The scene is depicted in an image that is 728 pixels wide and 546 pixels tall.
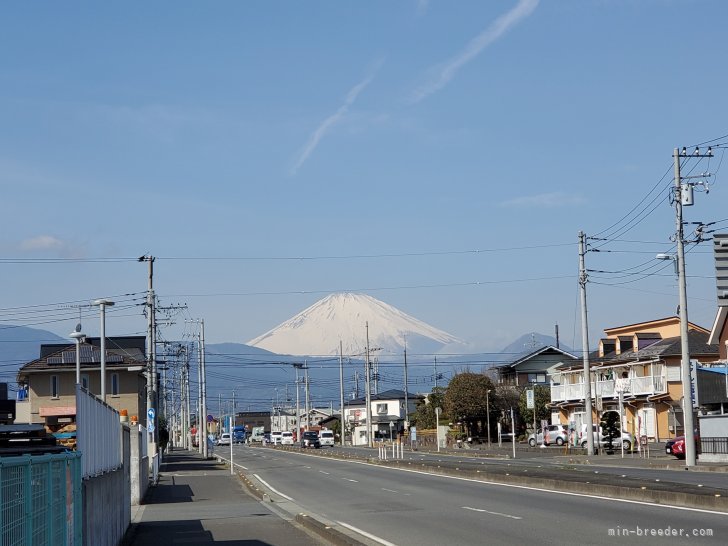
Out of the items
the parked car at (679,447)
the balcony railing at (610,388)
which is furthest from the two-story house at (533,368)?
the parked car at (679,447)

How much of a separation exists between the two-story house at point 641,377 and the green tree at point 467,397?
23.8 ft

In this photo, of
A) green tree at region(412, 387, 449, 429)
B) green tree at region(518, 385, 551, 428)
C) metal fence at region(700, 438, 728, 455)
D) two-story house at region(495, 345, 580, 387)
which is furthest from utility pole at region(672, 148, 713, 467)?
green tree at region(412, 387, 449, 429)

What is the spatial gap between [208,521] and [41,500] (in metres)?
14.8

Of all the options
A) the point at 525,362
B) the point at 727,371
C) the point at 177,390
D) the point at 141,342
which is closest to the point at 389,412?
the point at 177,390

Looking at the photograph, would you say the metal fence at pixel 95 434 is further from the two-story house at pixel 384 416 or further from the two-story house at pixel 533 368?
the two-story house at pixel 384 416

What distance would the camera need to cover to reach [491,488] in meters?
29.9

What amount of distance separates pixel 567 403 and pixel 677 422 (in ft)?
51.3

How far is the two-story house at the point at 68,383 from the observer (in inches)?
2611

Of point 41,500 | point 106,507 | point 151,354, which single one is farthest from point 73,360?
point 41,500

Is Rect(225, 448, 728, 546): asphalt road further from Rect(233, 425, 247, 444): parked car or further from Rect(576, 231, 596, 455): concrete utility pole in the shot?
Rect(233, 425, 247, 444): parked car

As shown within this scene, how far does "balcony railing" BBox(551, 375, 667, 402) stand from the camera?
6800 cm

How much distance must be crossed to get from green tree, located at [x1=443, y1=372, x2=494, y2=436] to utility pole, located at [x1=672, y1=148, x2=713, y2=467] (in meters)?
47.9

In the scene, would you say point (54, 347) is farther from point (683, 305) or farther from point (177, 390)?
point (177, 390)

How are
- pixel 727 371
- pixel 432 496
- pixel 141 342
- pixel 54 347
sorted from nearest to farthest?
pixel 432 496, pixel 727 371, pixel 54 347, pixel 141 342
